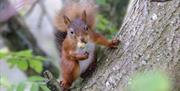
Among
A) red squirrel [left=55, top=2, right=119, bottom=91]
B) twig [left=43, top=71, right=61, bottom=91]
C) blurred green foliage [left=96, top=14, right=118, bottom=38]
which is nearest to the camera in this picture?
twig [left=43, top=71, right=61, bottom=91]

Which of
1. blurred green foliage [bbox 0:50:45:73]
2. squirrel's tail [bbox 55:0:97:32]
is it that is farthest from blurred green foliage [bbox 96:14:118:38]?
squirrel's tail [bbox 55:0:97:32]

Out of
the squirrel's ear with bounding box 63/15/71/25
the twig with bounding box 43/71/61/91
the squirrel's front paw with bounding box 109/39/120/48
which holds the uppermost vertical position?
the squirrel's ear with bounding box 63/15/71/25

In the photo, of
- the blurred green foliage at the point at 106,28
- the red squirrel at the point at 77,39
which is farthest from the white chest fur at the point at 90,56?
the blurred green foliage at the point at 106,28

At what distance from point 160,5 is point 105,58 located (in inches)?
10.3

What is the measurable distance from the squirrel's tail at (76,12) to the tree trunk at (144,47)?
0.58 ft

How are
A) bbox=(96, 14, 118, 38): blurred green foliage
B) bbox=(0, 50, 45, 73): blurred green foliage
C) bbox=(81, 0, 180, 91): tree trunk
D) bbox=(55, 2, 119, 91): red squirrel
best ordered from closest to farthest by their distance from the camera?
bbox=(81, 0, 180, 91): tree trunk
bbox=(55, 2, 119, 91): red squirrel
bbox=(0, 50, 45, 73): blurred green foliage
bbox=(96, 14, 118, 38): blurred green foliage

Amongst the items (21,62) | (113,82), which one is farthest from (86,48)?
(21,62)

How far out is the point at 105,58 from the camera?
1329 mm

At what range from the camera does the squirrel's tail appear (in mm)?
1450

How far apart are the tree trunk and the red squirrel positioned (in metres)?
0.09

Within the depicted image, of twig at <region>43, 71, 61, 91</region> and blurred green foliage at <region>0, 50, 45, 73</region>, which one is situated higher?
twig at <region>43, 71, 61, 91</region>

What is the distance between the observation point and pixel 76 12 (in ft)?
4.82

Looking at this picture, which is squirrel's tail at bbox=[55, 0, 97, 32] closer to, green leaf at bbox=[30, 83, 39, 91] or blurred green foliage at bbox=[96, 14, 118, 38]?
green leaf at bbox=[30, 83, 39, 91]

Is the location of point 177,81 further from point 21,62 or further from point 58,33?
point 21,62
